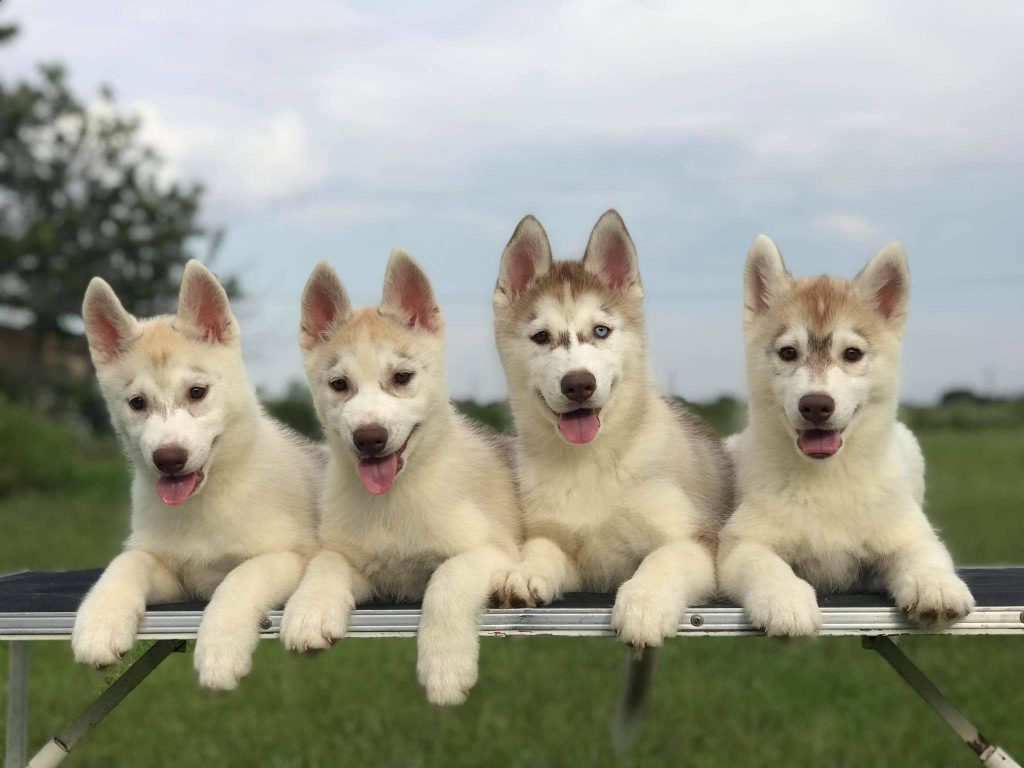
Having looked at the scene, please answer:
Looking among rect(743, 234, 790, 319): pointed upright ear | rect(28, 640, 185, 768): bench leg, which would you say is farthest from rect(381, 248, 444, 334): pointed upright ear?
rect(28, 640, 185, 768): bench leg

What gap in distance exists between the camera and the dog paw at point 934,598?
3.90 metres

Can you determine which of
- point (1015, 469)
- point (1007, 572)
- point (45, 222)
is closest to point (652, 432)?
point (1007, 572)

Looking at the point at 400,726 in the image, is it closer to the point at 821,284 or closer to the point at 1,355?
the point at 821,284

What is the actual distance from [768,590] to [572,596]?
87 centimetres

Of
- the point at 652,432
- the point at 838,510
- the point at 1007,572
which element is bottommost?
the point at 1007,572

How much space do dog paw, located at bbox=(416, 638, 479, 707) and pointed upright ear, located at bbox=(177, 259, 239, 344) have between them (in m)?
1.69

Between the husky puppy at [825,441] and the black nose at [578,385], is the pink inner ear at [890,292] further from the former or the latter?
the black nose at [578,385]

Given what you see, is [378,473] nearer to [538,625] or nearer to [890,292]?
[538,625]

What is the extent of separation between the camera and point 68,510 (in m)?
17.7

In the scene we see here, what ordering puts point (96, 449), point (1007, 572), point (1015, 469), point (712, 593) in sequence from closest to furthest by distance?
point (712, 593) < point (1007, 572) < point (1015, 469) < point (96, 449)

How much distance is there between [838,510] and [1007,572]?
184 cm

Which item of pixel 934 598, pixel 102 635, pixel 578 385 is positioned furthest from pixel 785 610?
pixel 102 635

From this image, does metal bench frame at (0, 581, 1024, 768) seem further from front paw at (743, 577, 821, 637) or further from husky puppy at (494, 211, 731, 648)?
husky puppy at (494, 211, 731, 648)

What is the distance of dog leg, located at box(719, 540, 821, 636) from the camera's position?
12.5 feet
